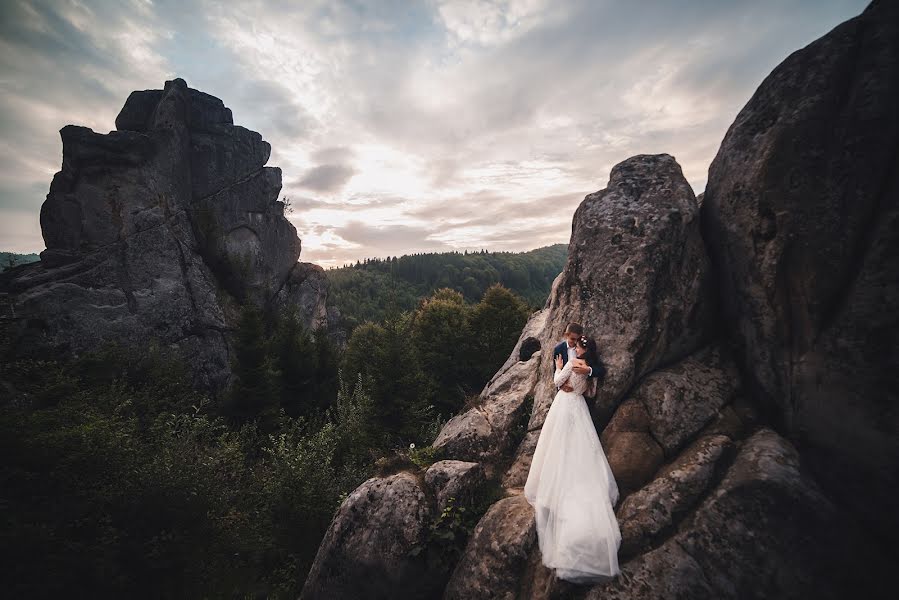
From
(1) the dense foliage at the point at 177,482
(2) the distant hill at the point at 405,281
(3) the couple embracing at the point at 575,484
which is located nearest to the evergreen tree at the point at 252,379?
(1) the dense foliage at the point at 177,482

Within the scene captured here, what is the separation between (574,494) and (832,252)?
22.7 ft

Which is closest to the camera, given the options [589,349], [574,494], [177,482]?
[574,494]

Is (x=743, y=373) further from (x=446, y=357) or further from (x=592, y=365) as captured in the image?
(x=446, y=357)

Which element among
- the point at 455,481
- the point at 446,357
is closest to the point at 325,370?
the point at 446,357

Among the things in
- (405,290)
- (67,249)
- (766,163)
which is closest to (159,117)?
(67,249)

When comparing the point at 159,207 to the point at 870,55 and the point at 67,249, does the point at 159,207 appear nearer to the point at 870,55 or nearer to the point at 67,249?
the point at 67,249

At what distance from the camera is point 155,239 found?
31.0 m

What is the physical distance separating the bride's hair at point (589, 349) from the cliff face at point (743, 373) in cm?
35

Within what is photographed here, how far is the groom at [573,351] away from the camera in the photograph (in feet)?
25.0

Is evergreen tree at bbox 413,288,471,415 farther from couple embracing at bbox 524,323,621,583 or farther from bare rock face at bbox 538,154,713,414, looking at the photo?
bare rock face at bbox 538,154,713,414

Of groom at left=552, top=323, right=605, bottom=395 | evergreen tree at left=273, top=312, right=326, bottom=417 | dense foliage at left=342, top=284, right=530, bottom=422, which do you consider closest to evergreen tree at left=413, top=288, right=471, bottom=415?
dense foliage at left=342, top=284, right=530, bottom=422

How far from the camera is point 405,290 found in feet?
473

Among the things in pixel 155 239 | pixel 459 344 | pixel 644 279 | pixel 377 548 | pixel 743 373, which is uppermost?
pixel 155 239

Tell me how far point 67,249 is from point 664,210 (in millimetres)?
46695
